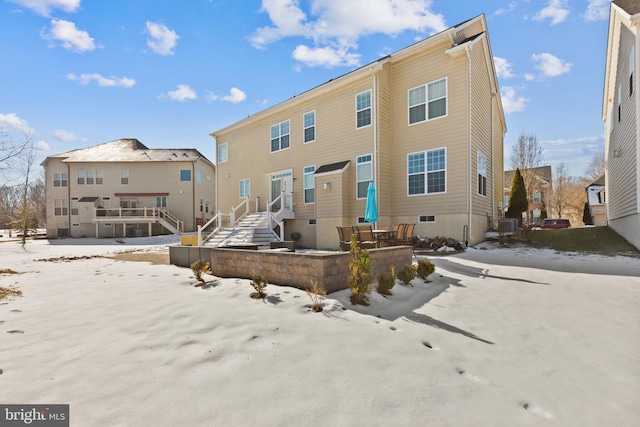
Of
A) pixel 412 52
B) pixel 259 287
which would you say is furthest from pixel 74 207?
pixel 259 287

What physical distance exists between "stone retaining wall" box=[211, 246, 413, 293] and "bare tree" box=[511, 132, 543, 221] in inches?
1207

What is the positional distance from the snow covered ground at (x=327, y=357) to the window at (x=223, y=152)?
16.3 meters

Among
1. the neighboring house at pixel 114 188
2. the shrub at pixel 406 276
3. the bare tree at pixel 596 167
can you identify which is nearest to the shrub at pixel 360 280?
the shrub at pixel 406 276

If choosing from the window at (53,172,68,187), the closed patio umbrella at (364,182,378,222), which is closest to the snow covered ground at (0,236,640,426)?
the closed patio umbrella at (364,182,378,222)

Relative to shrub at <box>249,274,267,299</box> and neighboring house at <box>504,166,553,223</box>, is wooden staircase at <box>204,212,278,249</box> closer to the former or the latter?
shrub at <box>249,274,267,299</box>

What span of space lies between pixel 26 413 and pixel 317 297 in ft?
10.8

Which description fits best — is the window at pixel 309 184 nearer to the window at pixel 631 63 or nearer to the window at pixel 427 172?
the window at pixel 427 172

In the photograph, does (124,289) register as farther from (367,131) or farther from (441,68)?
(441,68)

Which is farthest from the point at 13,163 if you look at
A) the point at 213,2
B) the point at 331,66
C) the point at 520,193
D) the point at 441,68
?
the point at 520,193

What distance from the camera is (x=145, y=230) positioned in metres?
28.8

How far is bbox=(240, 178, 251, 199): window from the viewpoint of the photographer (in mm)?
19219

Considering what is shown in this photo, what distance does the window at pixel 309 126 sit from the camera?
52.7 feet

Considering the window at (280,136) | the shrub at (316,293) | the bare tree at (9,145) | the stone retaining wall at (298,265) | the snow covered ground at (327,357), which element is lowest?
the snow covered ground at (327,357)

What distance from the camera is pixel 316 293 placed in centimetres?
466
